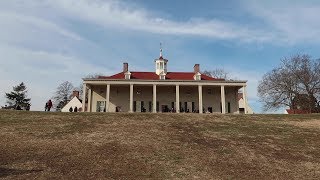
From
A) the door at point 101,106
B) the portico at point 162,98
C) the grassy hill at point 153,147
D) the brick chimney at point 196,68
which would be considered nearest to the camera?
the grassy hill at point 153,147

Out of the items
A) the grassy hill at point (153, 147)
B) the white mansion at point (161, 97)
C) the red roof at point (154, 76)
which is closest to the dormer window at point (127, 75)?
the white mansion at point (161, 97)

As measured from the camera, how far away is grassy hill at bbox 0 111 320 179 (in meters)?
21.1

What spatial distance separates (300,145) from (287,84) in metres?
38.2

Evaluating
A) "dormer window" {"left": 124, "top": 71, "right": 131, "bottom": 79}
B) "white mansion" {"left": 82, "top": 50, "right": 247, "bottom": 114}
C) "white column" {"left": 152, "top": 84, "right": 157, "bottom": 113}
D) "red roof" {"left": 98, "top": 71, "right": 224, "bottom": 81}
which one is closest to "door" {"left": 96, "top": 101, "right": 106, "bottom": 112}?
"white mansion" {"left": 82, "top": 50, "right": 247, "bottom": 114}

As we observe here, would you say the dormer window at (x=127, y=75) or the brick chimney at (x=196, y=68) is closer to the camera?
the dormer window at (x=127, y=75)

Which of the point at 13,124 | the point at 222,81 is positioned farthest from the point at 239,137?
the point at 222,81

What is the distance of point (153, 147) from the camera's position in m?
26.1

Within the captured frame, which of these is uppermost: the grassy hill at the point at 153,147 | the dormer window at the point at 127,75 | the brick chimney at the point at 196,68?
the brick chimney at the point at 196,68

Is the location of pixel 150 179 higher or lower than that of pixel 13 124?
lower

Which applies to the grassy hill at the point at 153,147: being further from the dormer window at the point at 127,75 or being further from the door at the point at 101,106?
the door at the point at 101,106

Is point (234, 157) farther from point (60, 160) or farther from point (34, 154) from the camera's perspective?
point (34, 154)

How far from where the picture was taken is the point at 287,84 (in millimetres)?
64875

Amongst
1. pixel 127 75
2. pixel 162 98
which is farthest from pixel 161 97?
pixel 127 75

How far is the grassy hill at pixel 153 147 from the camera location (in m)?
21.1
